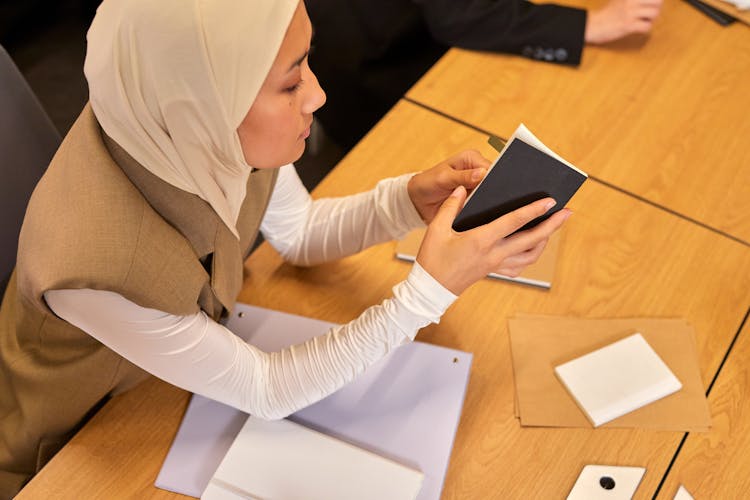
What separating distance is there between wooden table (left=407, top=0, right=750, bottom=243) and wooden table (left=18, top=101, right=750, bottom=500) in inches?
2.3

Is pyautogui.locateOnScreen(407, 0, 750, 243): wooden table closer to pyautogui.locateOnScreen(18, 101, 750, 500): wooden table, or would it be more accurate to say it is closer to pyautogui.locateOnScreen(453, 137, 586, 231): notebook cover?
pyautogui.locateOnScreen(18, 101, 750, 500): wooden table

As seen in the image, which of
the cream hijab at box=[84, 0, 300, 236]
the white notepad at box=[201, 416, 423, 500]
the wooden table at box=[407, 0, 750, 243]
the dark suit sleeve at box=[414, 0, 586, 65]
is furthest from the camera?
the dark suit sleeve at box=[414, 0, 586, 65]

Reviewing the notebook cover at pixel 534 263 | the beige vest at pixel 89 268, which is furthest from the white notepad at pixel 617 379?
the beige vest at pixel 89 268

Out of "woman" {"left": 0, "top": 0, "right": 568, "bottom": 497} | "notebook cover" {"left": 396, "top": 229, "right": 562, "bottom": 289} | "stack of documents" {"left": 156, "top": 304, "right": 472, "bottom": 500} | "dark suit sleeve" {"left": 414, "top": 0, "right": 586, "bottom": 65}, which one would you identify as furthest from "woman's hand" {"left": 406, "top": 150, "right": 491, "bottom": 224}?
"dark suit sleeve" {"left": 414, "top": 0, "right": 586, "bottom": 65}

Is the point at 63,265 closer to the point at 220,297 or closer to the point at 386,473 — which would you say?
the point at 220,297

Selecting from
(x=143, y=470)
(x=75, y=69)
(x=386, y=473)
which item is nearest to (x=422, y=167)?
(x=386, y=473)

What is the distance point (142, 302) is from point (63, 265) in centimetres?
10

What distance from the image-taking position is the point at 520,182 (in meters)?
0.87

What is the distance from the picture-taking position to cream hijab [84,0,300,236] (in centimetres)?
73

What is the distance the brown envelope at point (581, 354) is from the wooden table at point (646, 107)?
277mm

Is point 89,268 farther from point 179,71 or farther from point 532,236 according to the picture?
point 532,236

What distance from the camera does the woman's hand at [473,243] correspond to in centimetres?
89

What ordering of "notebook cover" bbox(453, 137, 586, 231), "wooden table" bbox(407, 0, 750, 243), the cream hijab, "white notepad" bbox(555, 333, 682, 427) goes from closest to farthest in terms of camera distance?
the cream hijab, "notebook cover" bbox(453, 137, 586, 231), "white notepad" bbox(555, 333, 682, 427), "wooden table" bbox(407, 0, 750, 243)

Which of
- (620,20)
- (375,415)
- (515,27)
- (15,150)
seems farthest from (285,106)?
(620,20)
